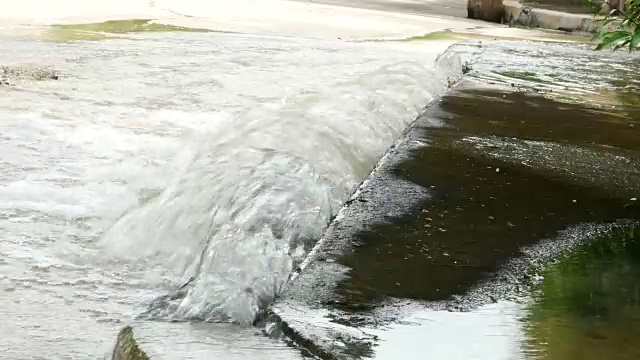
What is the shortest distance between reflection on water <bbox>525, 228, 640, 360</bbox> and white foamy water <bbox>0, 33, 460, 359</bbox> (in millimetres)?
530

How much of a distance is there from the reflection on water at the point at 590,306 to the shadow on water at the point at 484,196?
0.48ft

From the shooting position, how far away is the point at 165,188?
3936 mm

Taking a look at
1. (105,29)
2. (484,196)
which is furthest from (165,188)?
(105,29)

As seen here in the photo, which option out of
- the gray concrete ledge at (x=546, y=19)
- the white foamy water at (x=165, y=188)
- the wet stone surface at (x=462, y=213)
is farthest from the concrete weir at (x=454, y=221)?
the gray concrete ledge at (x=546, y=19)

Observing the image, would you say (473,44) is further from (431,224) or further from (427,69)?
(431,224)

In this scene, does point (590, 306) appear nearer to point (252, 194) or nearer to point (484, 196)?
point (484, 196)

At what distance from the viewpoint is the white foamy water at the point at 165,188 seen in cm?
239

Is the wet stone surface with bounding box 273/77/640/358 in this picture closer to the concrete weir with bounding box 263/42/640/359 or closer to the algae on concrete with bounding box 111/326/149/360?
the concrete weir with bounding box 263/42/640/359

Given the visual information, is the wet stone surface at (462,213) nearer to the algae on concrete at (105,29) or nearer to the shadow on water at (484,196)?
the shadow on water at (484,196)

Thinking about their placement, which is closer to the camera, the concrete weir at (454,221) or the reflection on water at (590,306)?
the reflection on water at (590,306)

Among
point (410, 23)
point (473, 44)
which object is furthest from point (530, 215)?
point (410, 23)

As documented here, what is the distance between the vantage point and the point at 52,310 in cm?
257

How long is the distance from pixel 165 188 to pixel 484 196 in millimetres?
1585

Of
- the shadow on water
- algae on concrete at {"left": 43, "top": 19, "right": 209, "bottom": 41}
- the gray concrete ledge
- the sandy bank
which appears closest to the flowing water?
the shadow on water
